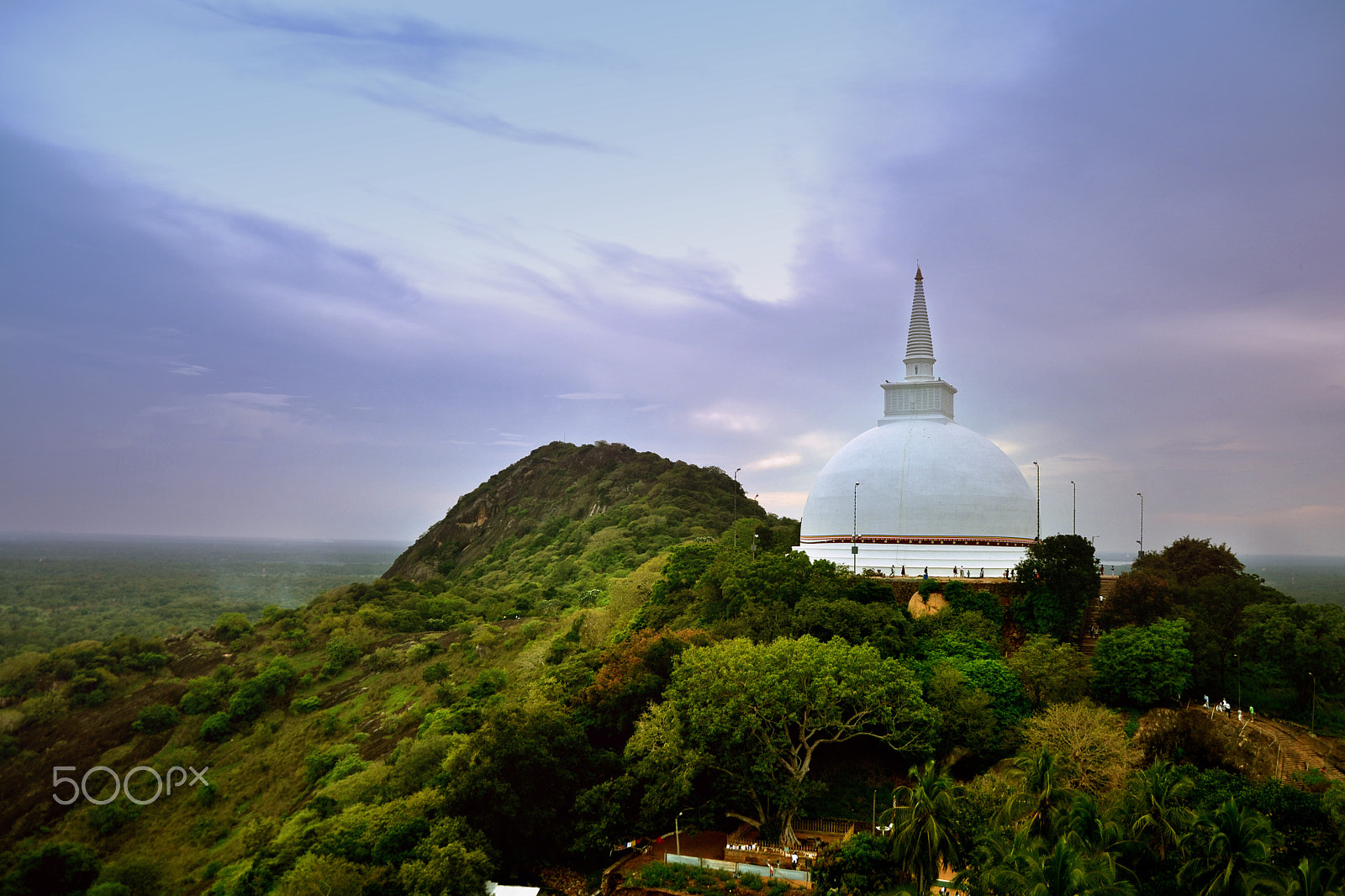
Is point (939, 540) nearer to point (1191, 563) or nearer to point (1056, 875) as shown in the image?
point (1191, 563)

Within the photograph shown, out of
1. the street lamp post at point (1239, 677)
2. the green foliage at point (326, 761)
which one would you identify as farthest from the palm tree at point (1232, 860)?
the green foliage at point (326, 761)

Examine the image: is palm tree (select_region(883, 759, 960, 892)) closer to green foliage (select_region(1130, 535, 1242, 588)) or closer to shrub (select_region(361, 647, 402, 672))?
green foliage (select_region(1130, 535, 1242, 588))

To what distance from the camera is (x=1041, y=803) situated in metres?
18.5

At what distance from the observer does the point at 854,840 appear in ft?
63.4

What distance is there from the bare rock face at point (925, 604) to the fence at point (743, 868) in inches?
618

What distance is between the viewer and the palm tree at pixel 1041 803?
59.8ft

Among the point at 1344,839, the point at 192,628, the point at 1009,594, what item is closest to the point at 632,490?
the point at 192,628

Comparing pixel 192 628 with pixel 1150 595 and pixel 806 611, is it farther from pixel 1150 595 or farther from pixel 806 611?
pixel 1150 595

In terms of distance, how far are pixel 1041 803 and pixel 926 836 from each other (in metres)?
2.98

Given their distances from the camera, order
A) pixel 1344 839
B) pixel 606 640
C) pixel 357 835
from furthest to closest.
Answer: pixel 606 640, pixel 357 835, pixel 1344 839

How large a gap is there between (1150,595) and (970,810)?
1879cm

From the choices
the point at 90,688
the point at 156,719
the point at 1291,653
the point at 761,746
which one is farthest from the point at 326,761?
the point at 1291,653

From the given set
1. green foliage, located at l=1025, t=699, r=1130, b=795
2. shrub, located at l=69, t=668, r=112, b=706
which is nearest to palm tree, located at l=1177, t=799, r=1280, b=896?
green foliage, located at l=1025, t=699, r=1130, b=795

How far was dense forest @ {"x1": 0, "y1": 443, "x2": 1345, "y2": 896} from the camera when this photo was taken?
1820cm
